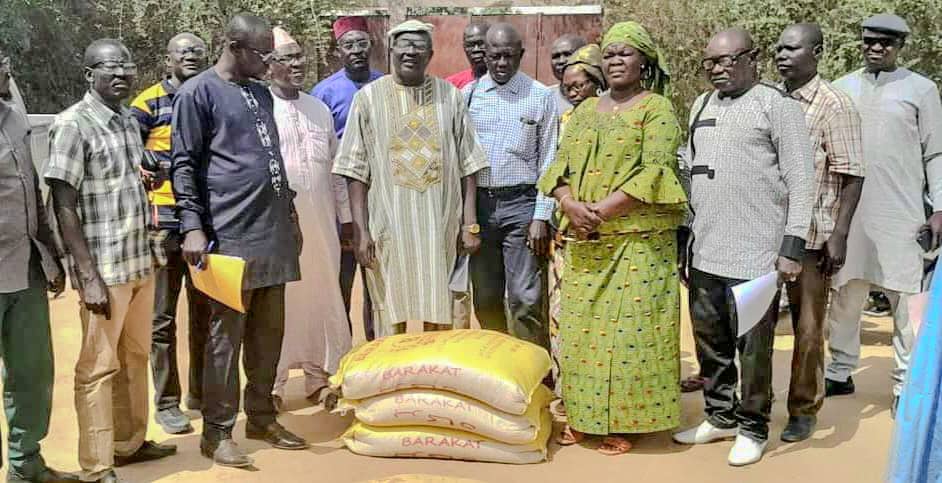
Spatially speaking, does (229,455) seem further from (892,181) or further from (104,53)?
(892,181)

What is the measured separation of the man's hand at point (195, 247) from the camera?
3994 mm

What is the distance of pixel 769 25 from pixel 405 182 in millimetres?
Result: 5880

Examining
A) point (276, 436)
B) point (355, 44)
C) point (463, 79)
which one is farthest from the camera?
point (463, 79)

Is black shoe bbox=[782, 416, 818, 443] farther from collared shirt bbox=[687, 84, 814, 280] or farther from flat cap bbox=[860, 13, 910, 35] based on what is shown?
flat cap bbox=[860, 13, 910, 35]

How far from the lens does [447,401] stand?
168 inches

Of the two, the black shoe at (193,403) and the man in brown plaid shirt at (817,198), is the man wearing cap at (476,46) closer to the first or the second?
the man in brown plaid shirt at (817,198)

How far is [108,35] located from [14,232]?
29.5 feet

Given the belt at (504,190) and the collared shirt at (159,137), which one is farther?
the belt at (504,190)

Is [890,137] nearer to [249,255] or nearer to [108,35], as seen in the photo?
[249,255]

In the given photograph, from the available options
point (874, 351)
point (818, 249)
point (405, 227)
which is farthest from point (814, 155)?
point (874, 351)

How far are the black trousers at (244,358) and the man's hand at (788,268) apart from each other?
2340mm

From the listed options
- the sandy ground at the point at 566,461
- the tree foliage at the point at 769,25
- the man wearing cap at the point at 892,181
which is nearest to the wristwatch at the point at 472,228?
the sandy ground at the point at 566,461

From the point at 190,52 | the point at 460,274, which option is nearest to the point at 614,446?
the point at 460,274

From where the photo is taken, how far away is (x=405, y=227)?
4711 mm
